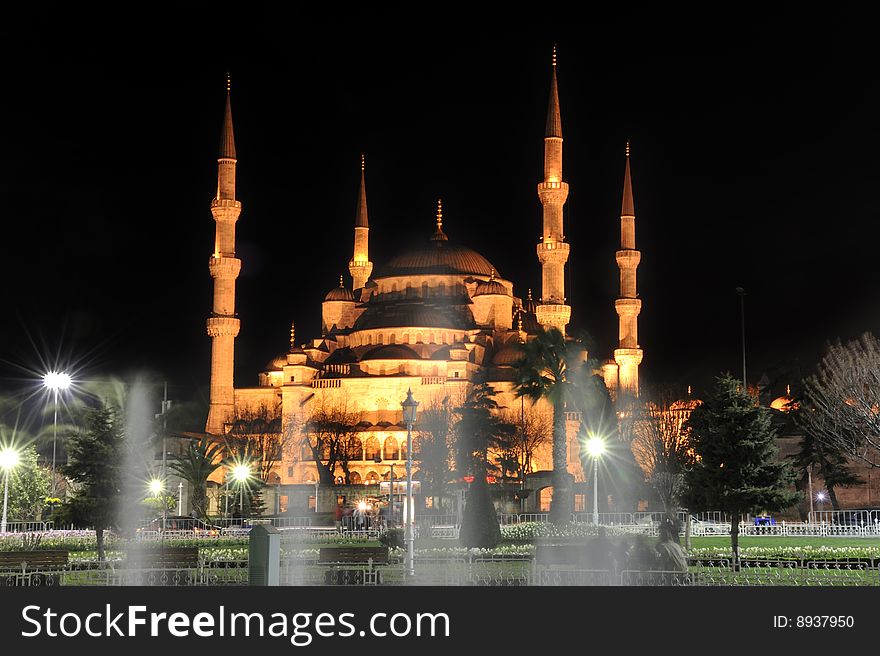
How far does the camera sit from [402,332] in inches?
2798

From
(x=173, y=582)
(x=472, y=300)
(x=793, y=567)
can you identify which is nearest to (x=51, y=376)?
(x=173, y=582)

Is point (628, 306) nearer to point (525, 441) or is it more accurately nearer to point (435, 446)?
point (525, 441)

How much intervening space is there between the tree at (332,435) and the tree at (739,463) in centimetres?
3301

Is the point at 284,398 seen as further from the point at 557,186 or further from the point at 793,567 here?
the point at 793,567

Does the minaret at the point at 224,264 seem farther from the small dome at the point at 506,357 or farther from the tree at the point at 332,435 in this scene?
the small dome at the point at 506,357

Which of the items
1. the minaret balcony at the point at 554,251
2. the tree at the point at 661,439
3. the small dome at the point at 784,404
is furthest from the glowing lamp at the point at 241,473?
the small dome at the point at 784,404

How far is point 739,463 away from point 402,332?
4441cm

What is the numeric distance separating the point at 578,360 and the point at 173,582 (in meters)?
21.5

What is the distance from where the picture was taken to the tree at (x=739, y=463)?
27.2 meters

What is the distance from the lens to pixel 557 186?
59.9 meters

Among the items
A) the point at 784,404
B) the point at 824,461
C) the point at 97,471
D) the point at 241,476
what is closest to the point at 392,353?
the point at 784,404

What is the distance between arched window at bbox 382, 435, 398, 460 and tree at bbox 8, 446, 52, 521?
21.8m

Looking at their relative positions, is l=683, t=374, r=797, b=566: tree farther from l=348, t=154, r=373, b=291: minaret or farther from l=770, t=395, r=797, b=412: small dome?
l=348, t=154, r=373, b=291: minaret

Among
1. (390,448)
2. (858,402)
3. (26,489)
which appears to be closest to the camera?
(858,402)
